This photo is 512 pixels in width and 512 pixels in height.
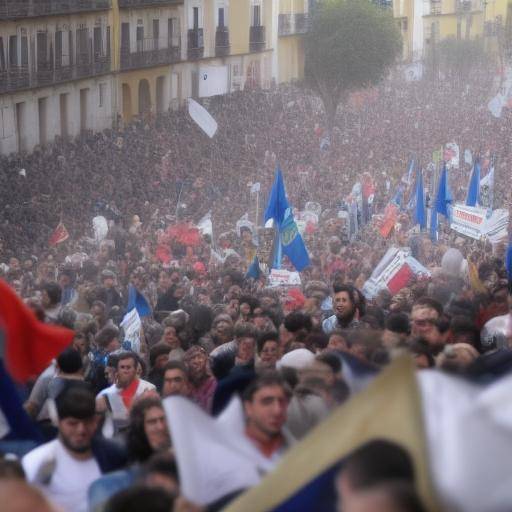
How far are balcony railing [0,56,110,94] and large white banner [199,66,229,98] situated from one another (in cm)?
261

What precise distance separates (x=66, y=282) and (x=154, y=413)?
824 centimetres

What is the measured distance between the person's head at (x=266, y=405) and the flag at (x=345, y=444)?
83cm

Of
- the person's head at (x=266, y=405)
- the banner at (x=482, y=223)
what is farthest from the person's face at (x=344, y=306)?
the banner at (x=482, y=223)

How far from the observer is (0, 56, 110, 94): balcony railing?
24500mm

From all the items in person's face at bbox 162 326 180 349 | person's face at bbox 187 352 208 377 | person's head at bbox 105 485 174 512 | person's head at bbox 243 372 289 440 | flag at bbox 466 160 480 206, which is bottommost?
flag at bbox 466 160 480 206

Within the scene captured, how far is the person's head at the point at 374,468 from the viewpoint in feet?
6.64

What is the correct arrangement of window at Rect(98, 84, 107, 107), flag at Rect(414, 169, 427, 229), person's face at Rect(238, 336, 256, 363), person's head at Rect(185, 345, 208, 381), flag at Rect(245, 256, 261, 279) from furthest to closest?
window at Rect(98, 84, 107, 107) < flag at Rect(414, 169, 427, 229) < flag at Rect(245, 256, 261, 279) < person's face at Rect(238, 336, 256, 363) < person's head at Rect(185, 345, 208, 381)

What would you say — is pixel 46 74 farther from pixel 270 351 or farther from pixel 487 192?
pixel 270 351

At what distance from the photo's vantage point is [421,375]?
2.22 metres

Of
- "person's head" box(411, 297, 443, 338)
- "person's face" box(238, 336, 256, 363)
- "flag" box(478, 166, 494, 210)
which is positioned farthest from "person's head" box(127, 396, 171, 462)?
"flag" box(478, 166, 494, 210)

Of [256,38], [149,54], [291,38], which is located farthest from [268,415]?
[291,38]

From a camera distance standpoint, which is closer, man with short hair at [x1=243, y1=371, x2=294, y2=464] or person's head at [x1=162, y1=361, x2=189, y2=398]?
man with short hair at [x1=243, y1=371, x2=294, y2=464]

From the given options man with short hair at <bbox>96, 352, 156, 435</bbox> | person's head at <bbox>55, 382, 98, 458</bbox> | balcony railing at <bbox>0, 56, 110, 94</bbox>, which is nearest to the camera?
person's head at <bbox>55, 382, 98, 458</bbox>

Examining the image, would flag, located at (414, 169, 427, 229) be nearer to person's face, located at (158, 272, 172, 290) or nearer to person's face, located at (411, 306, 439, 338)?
person's face, located at (158, 272, 172, 290)
